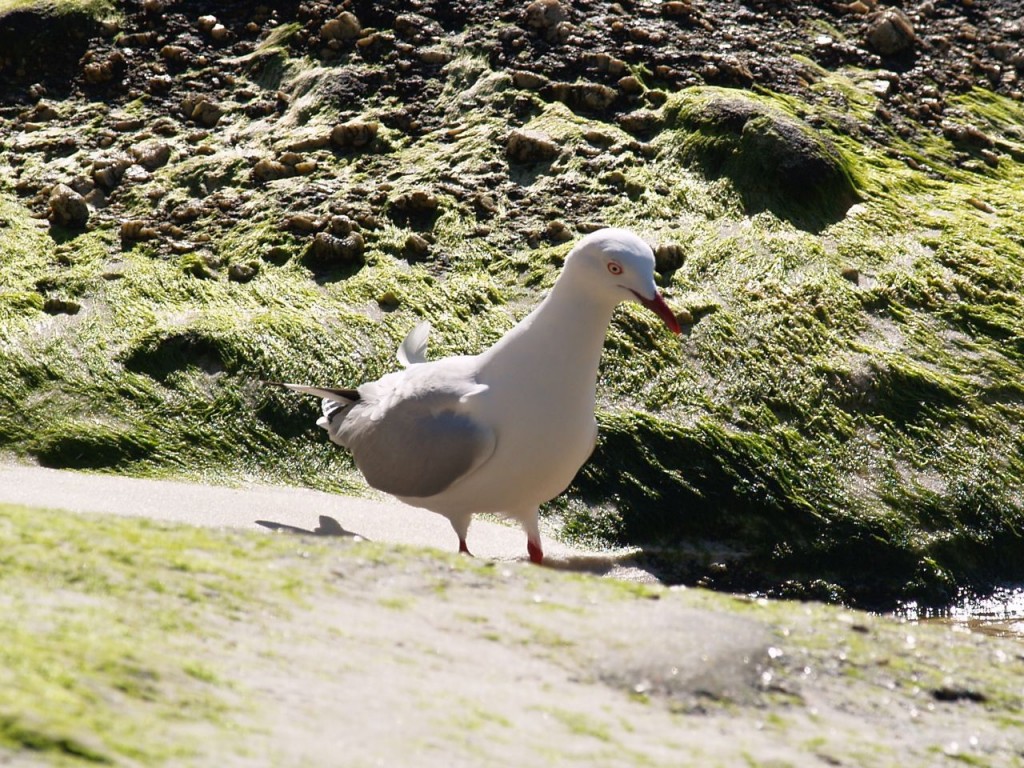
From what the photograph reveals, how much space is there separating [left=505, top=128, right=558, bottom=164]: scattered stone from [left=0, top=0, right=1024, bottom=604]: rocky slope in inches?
0.7

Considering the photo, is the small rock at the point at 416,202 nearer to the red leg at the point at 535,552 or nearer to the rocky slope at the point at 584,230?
the rocky slope at the point at 584,230

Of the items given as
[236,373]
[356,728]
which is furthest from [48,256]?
[356,728]

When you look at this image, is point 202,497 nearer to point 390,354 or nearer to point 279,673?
point 390,354

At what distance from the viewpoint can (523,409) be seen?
5258 mm

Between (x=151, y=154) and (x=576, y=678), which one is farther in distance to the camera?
(x=151, y=154)

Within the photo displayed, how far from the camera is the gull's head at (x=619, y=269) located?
5289mm

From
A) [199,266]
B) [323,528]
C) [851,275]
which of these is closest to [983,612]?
[851,275]

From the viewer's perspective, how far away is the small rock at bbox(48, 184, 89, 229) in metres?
7.92

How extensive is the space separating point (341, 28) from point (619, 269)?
511 cm

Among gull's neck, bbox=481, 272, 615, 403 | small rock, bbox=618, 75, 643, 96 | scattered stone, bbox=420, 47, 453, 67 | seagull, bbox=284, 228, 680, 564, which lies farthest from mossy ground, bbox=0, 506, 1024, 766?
scattered stone, bbox=420, 47, 453, 67

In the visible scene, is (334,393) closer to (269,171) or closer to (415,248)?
(415,248)

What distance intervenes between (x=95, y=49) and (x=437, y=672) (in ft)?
27.0

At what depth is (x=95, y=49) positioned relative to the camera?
32.1ft

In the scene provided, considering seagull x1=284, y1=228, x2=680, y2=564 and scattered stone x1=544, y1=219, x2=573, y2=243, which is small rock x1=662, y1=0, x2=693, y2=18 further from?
seagull x1=284, y1=228, x2=680, y2=564
